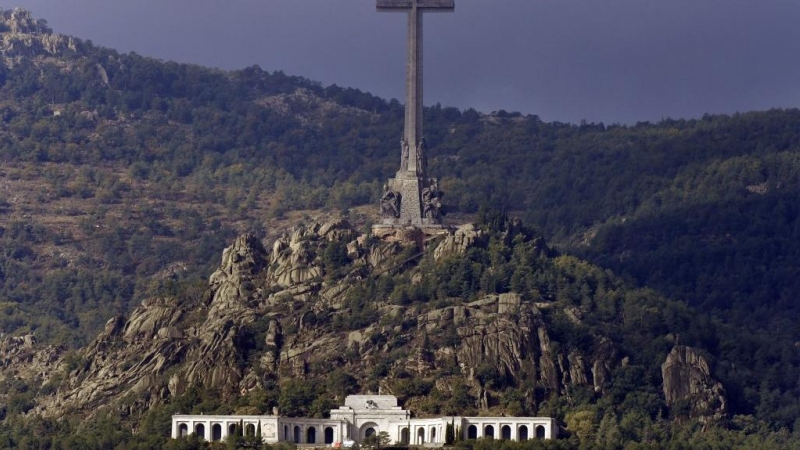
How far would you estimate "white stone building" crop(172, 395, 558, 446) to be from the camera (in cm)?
18938

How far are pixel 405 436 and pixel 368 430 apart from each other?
2.10m

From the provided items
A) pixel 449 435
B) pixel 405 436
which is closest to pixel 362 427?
pixel 405 436

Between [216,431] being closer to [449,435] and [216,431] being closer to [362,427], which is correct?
[362,427]

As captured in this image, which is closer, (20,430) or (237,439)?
(237,439)

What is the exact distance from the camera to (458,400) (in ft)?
635

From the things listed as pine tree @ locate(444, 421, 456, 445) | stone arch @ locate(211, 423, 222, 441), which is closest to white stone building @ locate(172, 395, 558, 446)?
stone arch @ locate(211, 423, 222, 441)

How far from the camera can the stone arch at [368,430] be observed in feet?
628

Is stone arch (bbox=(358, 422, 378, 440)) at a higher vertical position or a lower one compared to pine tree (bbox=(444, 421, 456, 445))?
higher

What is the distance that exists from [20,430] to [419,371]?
70.6 feet

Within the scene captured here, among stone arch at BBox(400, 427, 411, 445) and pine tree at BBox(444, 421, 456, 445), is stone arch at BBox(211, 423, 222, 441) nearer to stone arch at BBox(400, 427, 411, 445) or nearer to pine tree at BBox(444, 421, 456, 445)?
stone arch at BBox(400, 427, 411, 445)

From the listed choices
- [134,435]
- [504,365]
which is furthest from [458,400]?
[134,435]

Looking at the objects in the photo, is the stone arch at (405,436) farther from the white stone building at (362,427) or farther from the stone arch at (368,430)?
the stone arch at (368,430)

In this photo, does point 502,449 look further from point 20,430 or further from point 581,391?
point 20,430

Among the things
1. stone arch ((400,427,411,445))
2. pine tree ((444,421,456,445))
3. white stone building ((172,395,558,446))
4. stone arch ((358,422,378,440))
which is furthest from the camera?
stone arch ((358,422,378,440))
